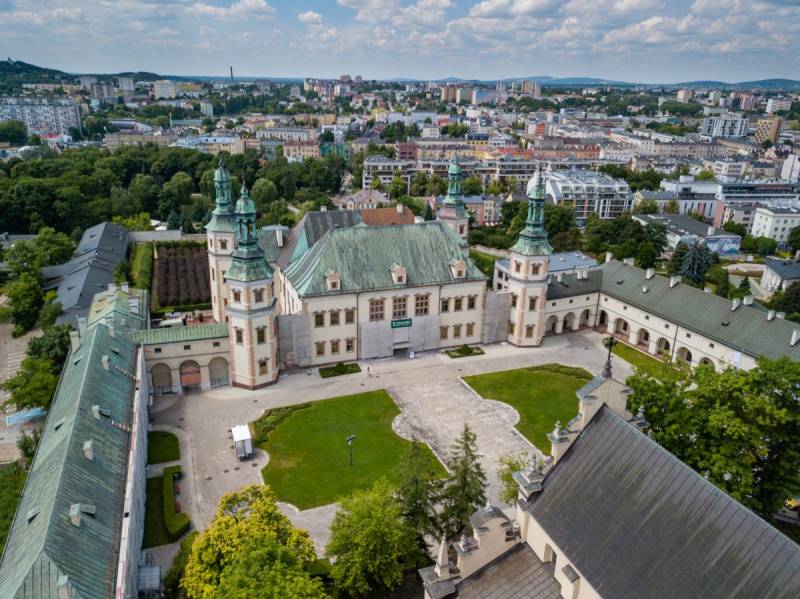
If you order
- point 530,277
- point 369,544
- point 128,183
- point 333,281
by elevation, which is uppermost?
point 333,281

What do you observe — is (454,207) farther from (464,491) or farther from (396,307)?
(464,491)

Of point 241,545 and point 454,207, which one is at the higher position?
point 454,207

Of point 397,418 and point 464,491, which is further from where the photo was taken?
point 397,418

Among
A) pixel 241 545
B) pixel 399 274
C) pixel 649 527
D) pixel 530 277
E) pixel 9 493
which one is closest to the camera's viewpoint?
pixel 649 527

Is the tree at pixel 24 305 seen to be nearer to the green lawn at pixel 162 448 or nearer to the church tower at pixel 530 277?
the green lawn at pixel 162 448

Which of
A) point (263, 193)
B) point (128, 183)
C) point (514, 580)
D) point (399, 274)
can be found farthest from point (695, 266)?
point (128, 183)

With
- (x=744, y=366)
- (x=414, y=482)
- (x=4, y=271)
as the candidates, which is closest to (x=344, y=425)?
(x=414, y=482)

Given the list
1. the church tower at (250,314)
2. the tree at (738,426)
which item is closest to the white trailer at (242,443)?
the church tower at (250,314)
